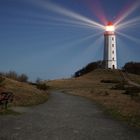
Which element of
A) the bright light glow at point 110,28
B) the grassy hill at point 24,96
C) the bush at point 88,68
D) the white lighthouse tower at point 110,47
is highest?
the bright light glow at point 110,28

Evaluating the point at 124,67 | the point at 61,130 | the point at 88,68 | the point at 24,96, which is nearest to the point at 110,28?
the point at 124,67

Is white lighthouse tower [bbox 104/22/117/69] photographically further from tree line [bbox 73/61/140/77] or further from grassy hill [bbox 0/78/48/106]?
grassy hill [bbox 0/78/48/106]

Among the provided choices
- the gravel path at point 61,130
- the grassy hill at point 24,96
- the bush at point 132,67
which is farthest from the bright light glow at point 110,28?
the gravel path at point 61,130

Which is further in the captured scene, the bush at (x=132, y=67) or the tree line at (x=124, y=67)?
the tree line at (x=124, y=67)

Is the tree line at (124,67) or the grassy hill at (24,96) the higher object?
the tree line at (124,67)

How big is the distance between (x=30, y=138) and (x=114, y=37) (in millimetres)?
106822

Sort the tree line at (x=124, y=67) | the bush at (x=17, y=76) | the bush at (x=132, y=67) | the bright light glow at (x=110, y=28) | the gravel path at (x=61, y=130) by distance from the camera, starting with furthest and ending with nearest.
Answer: the tree line at (x=124, y=67), the bush at (x=132, y=67), the bright light glow at (x=110, y=28), the bush at (x=17, y=76), the gravel path at (x=61, y=130)

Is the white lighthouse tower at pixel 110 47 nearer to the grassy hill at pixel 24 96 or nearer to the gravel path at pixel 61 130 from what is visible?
the grassy hill at pixel 24 96

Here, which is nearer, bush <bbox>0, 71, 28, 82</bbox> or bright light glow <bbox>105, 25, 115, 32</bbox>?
bush <bbox>0, 71, 28, 82</bbox>

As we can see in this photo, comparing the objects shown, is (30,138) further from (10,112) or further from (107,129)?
(10,112)

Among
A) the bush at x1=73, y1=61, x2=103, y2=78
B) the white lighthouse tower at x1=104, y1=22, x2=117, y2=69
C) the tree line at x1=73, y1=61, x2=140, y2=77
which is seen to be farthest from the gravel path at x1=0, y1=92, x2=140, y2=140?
the bush at x1=73, y1=61, x2=103, y2=78

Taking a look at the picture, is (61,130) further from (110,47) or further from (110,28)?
(110,47)

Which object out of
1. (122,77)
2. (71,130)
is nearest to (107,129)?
(71,130)

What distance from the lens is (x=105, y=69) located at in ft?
388
